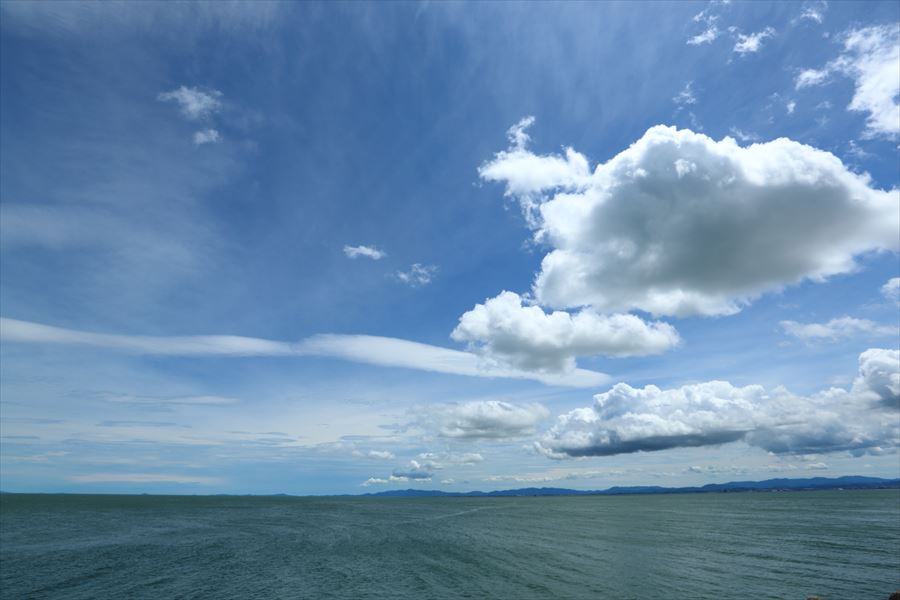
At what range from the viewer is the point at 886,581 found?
5269 centimetres

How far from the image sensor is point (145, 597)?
5006cm

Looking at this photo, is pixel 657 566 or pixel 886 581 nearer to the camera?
pixel 886 581

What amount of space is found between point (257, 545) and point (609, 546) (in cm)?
6581

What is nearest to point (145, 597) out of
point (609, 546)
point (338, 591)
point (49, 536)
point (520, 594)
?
point (338, 591)

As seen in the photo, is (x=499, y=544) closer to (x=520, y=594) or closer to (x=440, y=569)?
(x=440, y=569)

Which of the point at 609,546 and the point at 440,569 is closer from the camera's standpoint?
the point at 440,569

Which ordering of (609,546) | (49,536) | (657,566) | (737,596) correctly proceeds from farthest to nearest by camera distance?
1. (49,536)
2. (609,546)
3. (657,566)
4. (737,596)

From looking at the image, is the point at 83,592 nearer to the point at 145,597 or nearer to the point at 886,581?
A: the point at 145,597

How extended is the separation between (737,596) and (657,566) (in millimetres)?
17167

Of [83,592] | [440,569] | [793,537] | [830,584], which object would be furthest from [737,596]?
[83,592]

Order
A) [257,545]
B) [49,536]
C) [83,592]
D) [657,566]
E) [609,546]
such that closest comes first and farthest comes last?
[83,592]
[657,566]
[609,546]
[257,545]
[49,536]

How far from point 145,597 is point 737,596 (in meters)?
61.5

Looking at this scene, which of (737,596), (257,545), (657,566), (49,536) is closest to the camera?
(737,596)

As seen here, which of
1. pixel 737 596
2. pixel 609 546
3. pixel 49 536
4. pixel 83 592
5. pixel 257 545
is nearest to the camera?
pixel 737 596
